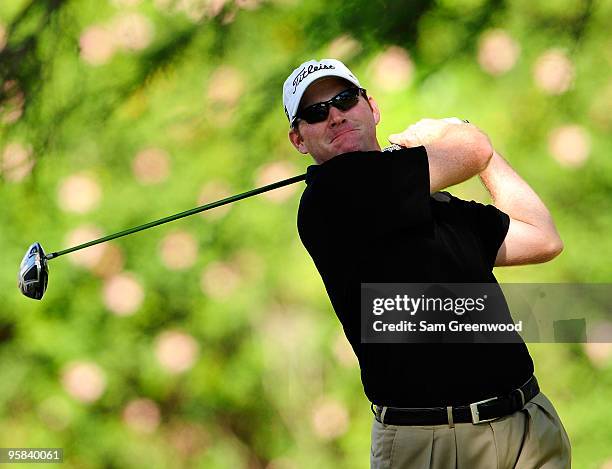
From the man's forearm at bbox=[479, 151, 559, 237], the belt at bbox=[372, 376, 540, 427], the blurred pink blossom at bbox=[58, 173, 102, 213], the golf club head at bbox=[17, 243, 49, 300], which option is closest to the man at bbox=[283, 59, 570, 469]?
the belt at bbox=[372, 376, 540, 427]

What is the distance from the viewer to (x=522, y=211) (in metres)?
2.05

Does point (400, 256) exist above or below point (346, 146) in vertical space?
below

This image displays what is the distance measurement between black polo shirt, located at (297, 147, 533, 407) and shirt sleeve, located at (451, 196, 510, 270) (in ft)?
0.18

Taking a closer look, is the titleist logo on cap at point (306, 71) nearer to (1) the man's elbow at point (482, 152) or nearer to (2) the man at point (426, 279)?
(2) the man at point (426, 279)

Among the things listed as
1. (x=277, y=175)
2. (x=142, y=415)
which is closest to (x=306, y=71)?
(x=277, y=175)

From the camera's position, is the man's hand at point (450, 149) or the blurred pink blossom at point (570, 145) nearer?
the man's hand at point (450, 149)

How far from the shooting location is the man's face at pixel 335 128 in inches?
79.1

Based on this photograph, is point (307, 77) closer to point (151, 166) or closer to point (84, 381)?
point (151, 166)

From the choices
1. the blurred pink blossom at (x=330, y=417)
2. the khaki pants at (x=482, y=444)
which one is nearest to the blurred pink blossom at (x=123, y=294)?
the blurred pink blossom at (x=330, y=417)

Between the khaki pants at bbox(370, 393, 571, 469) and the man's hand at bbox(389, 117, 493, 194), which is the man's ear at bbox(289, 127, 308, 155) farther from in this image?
the khaki pants at bbox(370, 393, 571, 469)

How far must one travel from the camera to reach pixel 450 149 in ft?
6.01

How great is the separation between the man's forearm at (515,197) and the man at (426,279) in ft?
0.39

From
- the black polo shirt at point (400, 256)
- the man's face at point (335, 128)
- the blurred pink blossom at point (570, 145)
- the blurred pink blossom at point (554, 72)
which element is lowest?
the black polo shirt at point (400, 256)

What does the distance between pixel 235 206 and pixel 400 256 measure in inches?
55.9
